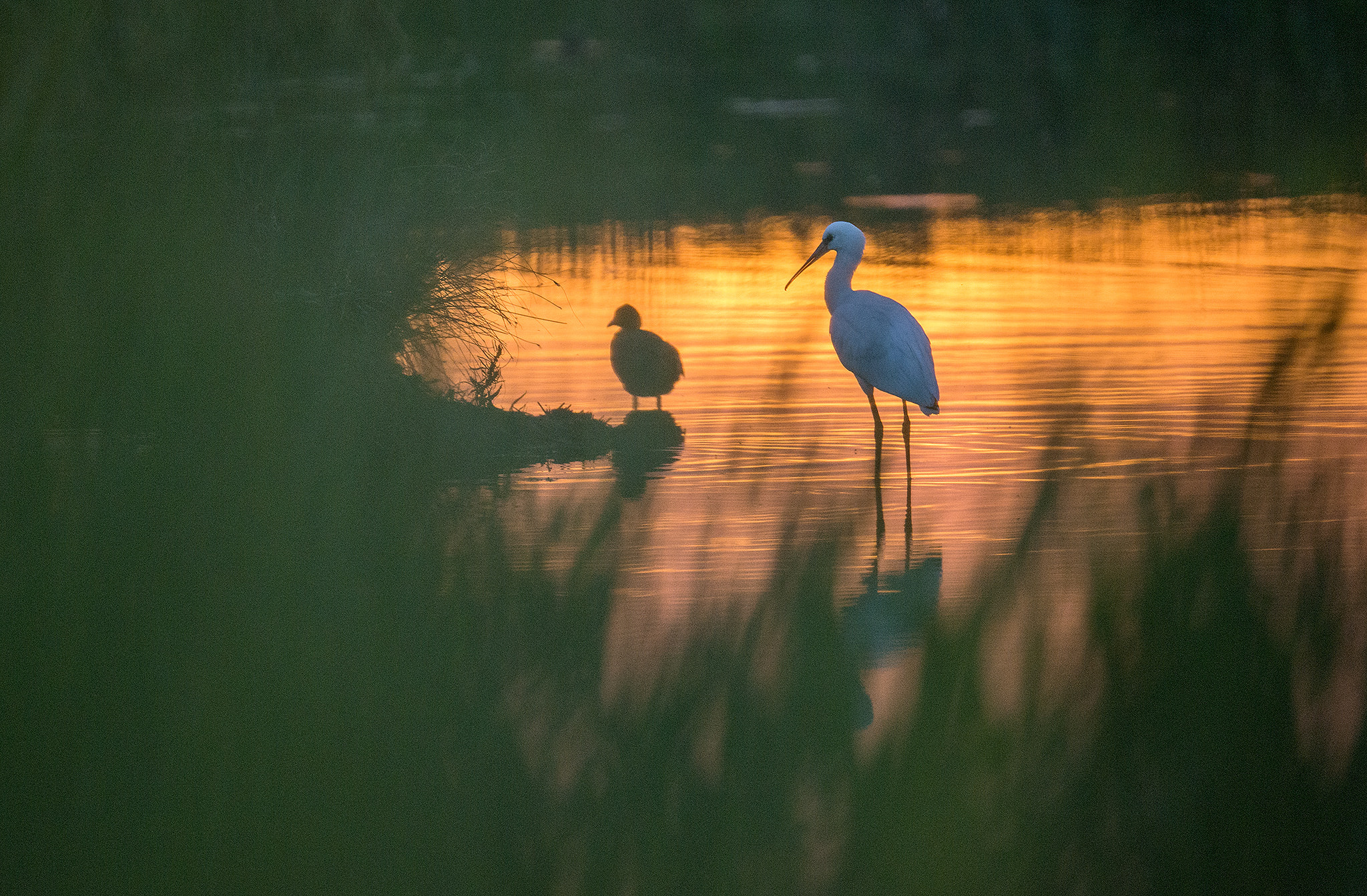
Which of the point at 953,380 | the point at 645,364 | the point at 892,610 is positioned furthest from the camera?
the point at 953,380

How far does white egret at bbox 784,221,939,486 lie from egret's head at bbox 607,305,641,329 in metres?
0.69

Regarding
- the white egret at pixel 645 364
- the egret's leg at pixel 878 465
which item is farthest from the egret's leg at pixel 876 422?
the white egret at pixel 645 364

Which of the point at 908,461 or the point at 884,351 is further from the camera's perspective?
the point at 884,351

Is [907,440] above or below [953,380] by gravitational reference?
below

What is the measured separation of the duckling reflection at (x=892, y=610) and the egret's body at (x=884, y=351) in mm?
993

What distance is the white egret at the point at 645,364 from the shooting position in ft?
15.6

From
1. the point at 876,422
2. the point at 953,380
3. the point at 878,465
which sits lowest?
the point at 878,465

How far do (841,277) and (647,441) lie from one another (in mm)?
1406

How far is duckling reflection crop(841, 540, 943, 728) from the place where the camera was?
2.24 metres

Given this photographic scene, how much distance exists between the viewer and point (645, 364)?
4863 mm

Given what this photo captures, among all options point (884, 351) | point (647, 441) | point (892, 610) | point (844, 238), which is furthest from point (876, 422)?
point (892, 610)

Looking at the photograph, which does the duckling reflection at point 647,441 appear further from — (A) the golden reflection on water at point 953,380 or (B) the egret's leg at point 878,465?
(B) the egret's leg at point 878,465

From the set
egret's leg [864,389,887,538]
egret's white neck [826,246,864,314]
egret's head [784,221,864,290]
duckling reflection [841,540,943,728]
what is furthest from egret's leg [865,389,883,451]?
egret's head [784,221,864,290]

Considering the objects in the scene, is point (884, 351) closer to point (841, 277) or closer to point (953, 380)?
point (953, 380)
